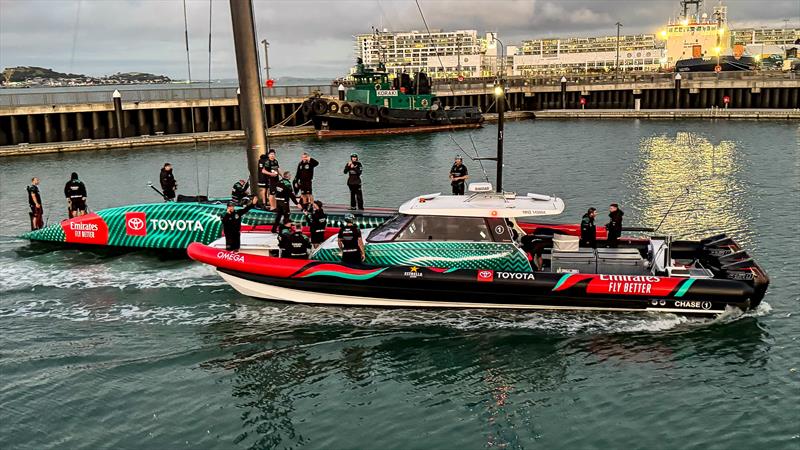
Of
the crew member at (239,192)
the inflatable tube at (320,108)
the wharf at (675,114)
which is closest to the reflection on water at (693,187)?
the crew member at (239,192)

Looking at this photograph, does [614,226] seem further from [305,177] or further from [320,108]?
[320,108]

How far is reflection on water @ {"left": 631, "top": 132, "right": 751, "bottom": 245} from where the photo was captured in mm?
19781

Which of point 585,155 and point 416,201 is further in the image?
point 585,155

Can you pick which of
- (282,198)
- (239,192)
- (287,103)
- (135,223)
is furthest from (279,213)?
(287,103)

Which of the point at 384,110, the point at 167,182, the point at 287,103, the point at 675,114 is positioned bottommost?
the point at 167,182

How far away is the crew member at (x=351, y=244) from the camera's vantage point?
1250 centimetres

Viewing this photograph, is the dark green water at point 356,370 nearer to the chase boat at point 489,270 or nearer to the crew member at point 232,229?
the chase boat at point 489,270

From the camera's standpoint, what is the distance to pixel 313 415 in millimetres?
9078

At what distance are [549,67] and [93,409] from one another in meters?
190

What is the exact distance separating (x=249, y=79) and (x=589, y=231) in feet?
28.6

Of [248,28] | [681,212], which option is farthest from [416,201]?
[681,212]

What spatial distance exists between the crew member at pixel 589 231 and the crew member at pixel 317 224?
532 cm

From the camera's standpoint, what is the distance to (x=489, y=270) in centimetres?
1224

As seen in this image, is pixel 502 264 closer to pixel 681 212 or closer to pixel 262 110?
pixel 262 110
